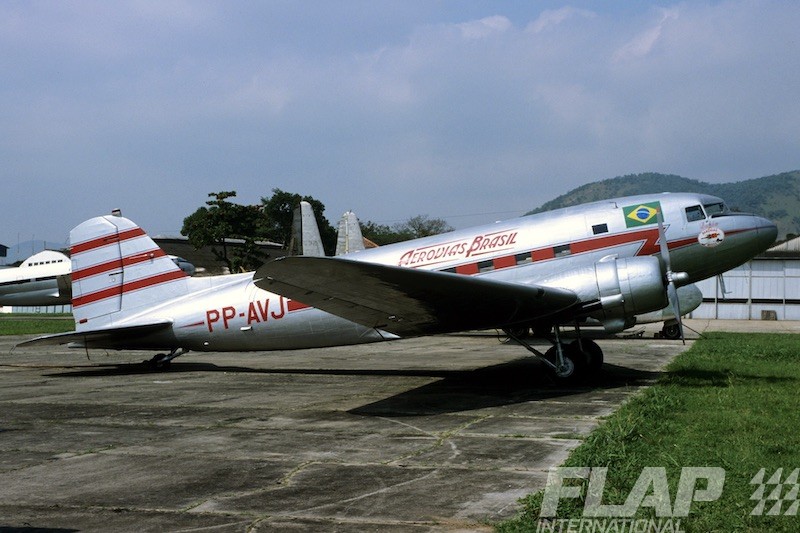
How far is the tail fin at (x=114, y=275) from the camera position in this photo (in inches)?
679

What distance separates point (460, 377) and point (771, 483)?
1000 cm

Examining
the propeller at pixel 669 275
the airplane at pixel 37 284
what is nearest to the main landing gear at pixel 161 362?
the propeller at pixel 669 275

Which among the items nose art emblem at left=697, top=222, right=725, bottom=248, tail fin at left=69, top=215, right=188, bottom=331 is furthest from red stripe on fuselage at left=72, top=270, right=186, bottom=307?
nose art emblem at left=697, top=222, right=725, bottom=248

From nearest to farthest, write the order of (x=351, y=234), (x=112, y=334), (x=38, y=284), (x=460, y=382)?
(x=460, y=382) → (x=112, y=334) → (x=351, y=234) → (x=38, y=284)

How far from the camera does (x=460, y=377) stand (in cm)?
1628

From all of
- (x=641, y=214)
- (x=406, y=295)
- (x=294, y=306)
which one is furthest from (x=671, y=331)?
(x=406, y=295)

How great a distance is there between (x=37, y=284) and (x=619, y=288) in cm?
4143

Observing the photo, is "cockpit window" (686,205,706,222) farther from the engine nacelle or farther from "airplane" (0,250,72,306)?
"airplane" (0,250,72,306)

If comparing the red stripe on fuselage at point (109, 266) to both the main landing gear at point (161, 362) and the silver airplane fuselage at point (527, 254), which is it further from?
the main landing gear at point (161, 362)

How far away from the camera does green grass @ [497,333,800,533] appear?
578 cm

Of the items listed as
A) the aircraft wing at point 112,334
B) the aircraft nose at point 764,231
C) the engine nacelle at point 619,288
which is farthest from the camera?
the aircraft wing at point 112,334

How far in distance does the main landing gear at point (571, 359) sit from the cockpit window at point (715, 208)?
11.7 feet

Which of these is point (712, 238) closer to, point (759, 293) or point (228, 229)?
point (759, 293)

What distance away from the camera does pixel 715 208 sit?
14836 mm
